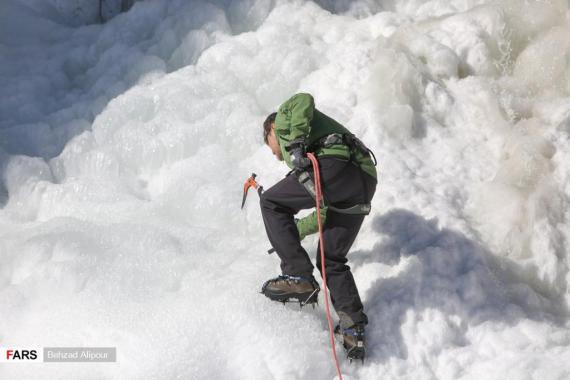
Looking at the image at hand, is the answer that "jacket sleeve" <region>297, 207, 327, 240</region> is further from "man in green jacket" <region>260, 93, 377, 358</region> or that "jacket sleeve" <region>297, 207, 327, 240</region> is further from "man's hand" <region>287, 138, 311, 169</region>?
"man's hand" <region>287, 138, 311, 169</region>

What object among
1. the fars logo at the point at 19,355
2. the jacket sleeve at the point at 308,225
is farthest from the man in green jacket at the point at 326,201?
the fars logo at the point at 19,355

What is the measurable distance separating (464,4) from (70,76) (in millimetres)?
4503

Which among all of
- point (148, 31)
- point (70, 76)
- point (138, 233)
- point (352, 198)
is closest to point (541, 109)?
point (352, 198)

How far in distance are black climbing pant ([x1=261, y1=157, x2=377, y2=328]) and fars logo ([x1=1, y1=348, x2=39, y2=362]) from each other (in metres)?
1.76

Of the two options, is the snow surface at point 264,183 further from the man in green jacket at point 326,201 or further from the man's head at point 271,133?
the man's head at point 271,133

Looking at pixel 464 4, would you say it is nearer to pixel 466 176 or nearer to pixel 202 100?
pixel 466 176

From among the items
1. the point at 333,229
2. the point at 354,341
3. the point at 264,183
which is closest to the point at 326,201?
the point at 333,229

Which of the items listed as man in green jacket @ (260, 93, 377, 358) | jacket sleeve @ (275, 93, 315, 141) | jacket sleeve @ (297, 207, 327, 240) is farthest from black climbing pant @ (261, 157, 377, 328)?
jacket sleeve @ (275, 93, 315, 141)

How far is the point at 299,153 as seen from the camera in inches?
123

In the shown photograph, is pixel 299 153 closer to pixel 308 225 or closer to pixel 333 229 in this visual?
pixel 333 229

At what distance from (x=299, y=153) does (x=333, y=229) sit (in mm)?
560

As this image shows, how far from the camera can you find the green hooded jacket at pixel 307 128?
3164mm

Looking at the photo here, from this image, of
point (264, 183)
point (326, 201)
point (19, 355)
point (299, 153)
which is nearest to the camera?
point (299, 153)

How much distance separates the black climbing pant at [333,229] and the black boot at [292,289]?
0.14 ft
